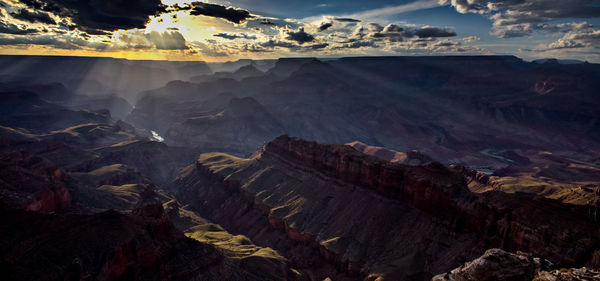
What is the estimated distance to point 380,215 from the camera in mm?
63594

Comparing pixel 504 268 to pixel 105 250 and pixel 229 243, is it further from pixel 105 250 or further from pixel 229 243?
pixel 229 243

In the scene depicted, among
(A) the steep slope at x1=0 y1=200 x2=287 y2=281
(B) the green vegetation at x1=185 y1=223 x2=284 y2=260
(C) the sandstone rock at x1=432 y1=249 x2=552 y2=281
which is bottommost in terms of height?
(B) the green vegetation at x1=185 y1=223 x2=284 y2=260

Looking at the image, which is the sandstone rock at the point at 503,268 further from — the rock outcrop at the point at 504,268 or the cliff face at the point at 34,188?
the cliff face at the point at 34,188

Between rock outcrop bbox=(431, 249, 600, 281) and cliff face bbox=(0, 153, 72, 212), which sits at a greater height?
rock outcrop bbox=(431, 249, 600, 281)

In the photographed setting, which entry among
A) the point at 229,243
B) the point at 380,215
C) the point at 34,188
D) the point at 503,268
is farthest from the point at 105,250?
the point at 380,215

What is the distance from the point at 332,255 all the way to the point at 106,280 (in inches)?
1385

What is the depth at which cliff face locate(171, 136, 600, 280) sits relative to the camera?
45.4 metres

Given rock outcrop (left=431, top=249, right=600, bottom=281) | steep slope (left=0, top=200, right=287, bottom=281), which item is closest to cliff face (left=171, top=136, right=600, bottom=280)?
steep slope (left=0, top=200, right=287, bottom=281)

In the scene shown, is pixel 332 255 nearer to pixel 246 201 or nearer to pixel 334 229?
pixel 334 229

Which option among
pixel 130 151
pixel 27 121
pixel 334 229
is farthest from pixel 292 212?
pixel 27 121

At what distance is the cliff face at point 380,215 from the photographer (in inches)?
1786

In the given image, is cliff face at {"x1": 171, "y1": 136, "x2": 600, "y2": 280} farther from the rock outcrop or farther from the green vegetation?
the rock outcrop

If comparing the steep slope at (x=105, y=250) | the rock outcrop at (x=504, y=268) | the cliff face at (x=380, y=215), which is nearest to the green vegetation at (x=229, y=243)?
the steep slope at (x=105, y=250)

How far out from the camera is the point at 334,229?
65.2 metres
